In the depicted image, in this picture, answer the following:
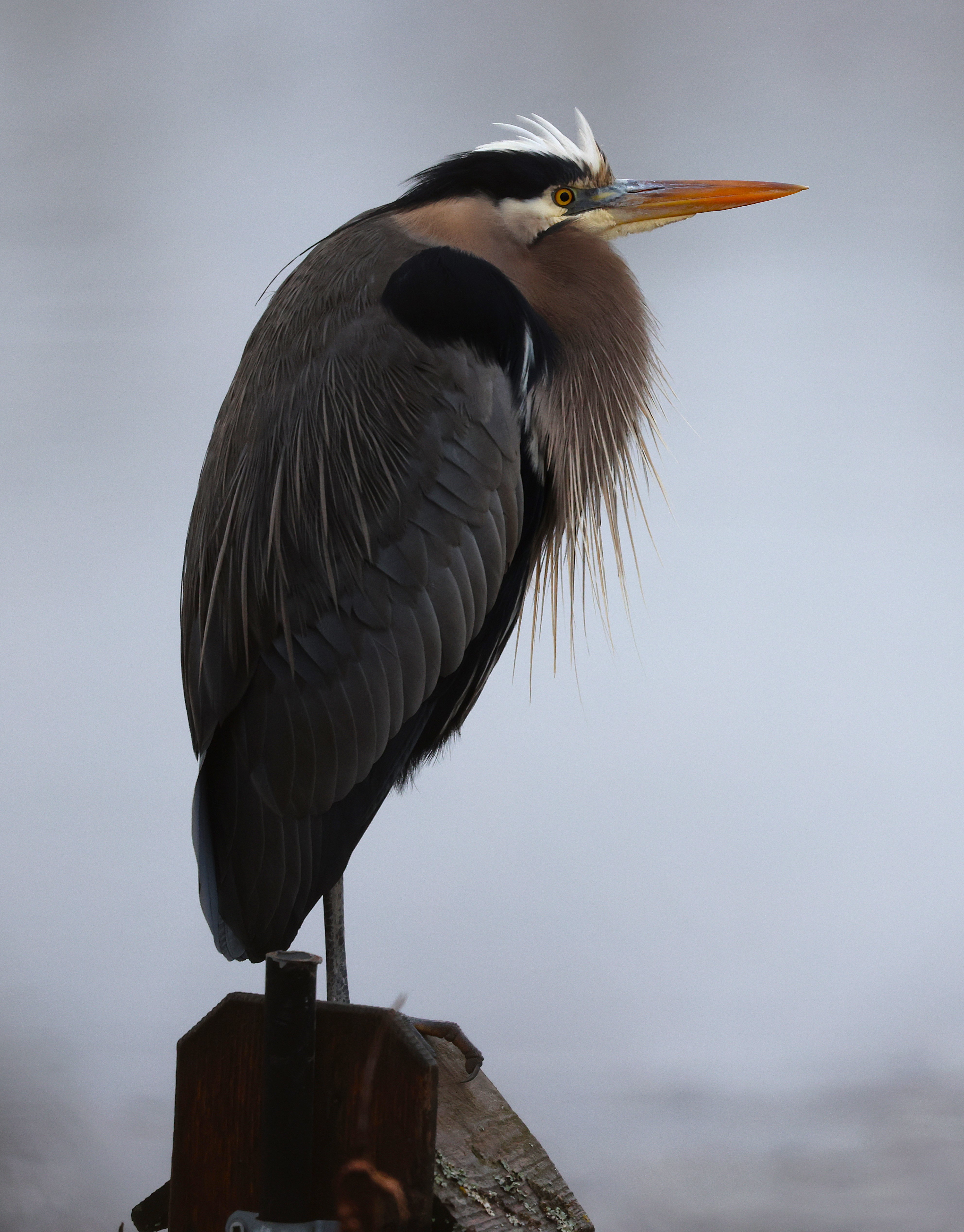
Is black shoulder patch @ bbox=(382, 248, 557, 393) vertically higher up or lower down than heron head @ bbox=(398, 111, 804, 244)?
lower down

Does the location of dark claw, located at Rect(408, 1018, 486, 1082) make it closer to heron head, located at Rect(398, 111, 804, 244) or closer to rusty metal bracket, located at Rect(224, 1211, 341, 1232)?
rusty metal bracket, located at Rect(224, 1211, 341, 1232)

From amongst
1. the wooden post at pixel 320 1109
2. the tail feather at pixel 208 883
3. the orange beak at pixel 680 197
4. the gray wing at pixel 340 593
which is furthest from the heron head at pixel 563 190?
the wooden post at pixel 320 1109

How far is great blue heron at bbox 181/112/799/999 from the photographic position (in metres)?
1.11

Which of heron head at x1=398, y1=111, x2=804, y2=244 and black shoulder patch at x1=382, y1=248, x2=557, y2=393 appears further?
heron head at x1=398, y1=111, x2=804, y2=244

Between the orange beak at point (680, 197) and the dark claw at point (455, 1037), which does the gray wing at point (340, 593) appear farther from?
the orange beak at point (680, 197)

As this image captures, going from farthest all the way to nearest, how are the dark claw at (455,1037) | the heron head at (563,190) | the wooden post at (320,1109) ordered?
the heron head at (563,190) < the dark claw at (455,1037) < the wooden post at (320,1109)

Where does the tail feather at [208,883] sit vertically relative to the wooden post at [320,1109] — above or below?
above

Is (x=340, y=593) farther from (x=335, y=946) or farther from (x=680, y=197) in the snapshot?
(x=680, y=197)

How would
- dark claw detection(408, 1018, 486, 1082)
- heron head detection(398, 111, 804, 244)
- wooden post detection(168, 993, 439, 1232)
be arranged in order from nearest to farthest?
1. wooden post detection(168, 993, 439, 1232)
2. dark claw detection(408, 1018, 486, 1082)
3. heron head detection(398, 111, 804, 244)

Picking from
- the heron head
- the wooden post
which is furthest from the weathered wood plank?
the heron head

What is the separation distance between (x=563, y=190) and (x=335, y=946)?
2.88 feet

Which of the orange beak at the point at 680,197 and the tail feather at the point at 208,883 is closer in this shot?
the tail feather at the point at 208,883

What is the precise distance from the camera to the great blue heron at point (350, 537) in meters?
1.11

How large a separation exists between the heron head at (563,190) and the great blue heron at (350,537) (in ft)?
0.15
